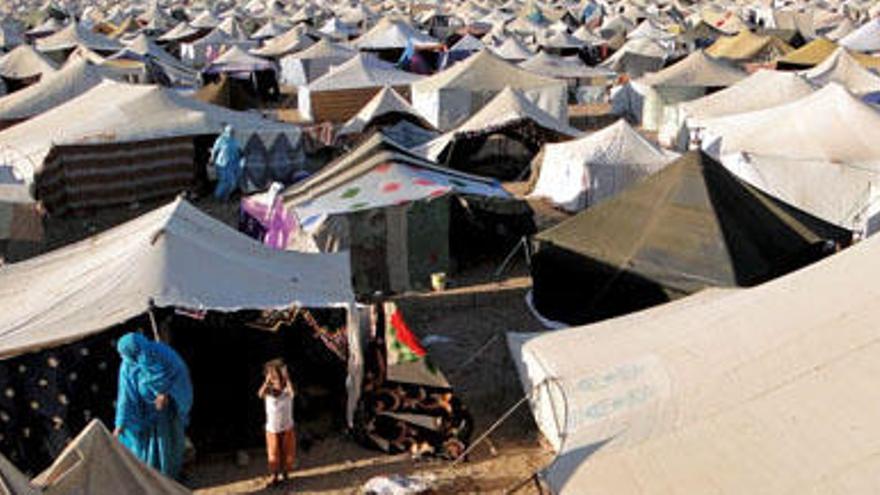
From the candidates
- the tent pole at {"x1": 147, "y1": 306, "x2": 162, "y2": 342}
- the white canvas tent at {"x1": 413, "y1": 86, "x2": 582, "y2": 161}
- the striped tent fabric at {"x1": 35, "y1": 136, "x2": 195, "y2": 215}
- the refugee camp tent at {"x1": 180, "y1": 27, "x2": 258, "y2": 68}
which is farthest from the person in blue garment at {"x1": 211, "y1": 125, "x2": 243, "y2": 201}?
the refugee camp tent at {"x1": 180, "y1": 27, "x2": 258, "y2": 68}

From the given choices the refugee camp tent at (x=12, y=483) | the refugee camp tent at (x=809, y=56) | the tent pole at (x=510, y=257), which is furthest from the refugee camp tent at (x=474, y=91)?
the refugee camp tent at (x=12, y=483)

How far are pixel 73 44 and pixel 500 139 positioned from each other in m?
22.0

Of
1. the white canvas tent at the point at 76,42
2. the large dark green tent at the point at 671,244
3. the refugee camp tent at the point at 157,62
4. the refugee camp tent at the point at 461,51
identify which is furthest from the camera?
the white canvas tent at the point at 76,42

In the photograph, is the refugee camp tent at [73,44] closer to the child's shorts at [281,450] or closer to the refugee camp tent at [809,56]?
the refugee camp tent at [809,56]

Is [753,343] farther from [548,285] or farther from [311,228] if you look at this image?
[311,228]

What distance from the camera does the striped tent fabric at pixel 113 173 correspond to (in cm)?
1727

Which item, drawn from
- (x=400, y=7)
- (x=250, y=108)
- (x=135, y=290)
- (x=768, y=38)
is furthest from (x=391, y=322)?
(x=400, y=7)

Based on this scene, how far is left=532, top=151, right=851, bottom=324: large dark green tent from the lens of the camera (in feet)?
35.0

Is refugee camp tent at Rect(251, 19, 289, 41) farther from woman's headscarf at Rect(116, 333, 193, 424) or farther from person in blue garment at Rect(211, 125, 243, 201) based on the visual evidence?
woman's headscarf at Rect(116, 333, 193, 424)

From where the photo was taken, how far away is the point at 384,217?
1290cm

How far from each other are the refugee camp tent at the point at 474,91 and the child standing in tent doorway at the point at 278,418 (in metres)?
14.8

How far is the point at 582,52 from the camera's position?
37.6 metres

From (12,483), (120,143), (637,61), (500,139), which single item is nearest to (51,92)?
(120,143)

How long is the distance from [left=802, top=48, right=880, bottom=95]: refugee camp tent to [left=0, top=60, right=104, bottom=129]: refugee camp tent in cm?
1677
